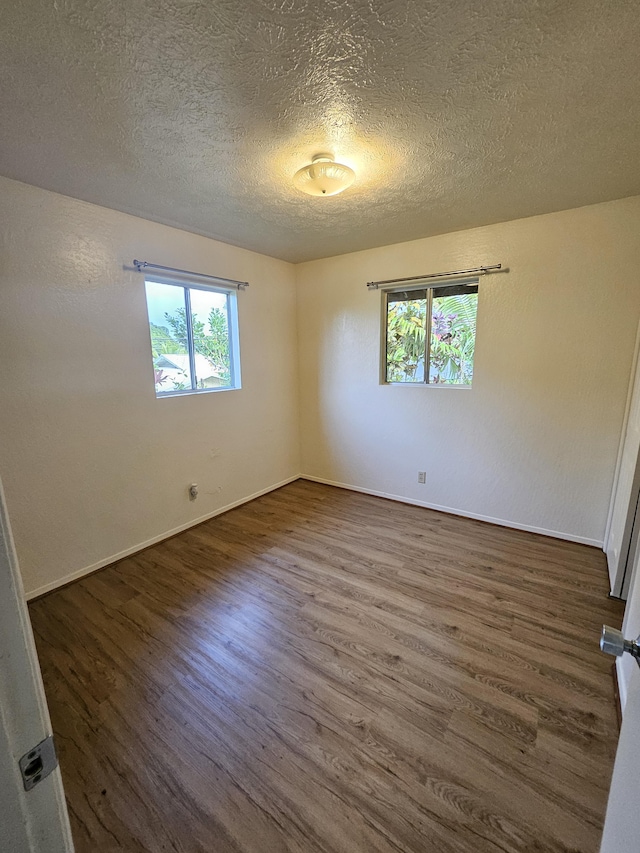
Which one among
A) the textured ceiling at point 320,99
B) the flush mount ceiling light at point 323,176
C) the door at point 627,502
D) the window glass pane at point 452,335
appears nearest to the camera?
the textured ceiling at point 320,99

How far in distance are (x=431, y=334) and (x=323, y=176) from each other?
1817 mm

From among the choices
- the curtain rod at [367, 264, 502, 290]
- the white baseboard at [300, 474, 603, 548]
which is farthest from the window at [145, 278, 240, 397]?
the white baseboard at [300, 474, 603, 548]

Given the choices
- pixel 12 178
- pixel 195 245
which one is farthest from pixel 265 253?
pixel 12 178

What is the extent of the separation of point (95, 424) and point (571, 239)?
358cm

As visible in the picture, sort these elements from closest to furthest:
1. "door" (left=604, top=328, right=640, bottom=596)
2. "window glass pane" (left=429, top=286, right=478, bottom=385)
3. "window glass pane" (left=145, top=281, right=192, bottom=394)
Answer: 1. "door" (left=604, top=328, right=640, bottom=596)
2. "window glass pane" (left=145, top=281, right=192, bottom=394)
3. "window glass pane" (left=429, top=286, right=478, bottom=385)

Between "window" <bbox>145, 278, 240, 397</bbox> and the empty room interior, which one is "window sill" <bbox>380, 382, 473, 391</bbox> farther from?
"window" <bbox>145, 278, 240, 397</bbox>

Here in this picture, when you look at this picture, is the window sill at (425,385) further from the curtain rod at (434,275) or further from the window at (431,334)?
the curtain rod at (434,275)

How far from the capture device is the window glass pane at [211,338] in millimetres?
3035

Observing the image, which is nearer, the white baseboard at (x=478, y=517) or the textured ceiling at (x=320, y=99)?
the textured ceiling at (x=320, y=99)

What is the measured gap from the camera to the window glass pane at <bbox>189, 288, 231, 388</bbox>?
3035mm

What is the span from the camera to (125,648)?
1770 mm

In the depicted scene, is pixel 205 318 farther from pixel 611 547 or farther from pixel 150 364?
pixel 611 547

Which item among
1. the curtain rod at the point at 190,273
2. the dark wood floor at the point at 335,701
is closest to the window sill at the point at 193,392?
the curtain rod at the point at 190,273

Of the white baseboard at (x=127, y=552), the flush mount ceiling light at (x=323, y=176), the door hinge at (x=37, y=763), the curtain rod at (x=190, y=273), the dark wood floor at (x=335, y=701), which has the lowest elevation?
the dark wood floor at (x=335, y=701)
